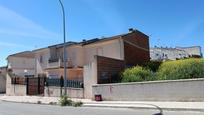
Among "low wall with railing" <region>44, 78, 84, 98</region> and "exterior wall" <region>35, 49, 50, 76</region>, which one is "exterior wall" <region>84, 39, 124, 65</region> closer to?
"low wall with railing" <region>44, 78, 84, 98</region>

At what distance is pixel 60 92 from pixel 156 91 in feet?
42.4

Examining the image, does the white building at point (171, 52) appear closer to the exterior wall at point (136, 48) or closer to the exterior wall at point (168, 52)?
the exterior wall at point (168, 52)

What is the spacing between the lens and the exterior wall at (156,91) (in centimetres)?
1975

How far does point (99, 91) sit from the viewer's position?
2609 cm

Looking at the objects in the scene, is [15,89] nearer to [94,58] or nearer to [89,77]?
[89,77]

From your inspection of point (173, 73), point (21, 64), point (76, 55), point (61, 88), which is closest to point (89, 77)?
point (61, 88)

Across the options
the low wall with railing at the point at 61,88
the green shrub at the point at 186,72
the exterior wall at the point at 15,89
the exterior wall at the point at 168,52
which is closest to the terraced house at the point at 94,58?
the low wall with railing at the point at 61,88

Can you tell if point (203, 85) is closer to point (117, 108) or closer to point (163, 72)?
point (117, 108)

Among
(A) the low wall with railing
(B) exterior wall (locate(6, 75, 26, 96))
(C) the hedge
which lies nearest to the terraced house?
(A) the low wall with railing

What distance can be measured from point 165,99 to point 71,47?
28564mm

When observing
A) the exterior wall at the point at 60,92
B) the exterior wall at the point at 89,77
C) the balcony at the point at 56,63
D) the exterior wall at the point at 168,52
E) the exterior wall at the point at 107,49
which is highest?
the exterior wall at the point at 168,52

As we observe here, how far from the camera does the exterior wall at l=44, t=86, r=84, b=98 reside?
95.2 ft

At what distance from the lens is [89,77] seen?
27.8 meters

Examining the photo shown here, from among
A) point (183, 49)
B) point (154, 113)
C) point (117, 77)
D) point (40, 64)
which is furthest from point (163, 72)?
point (183, 49)
